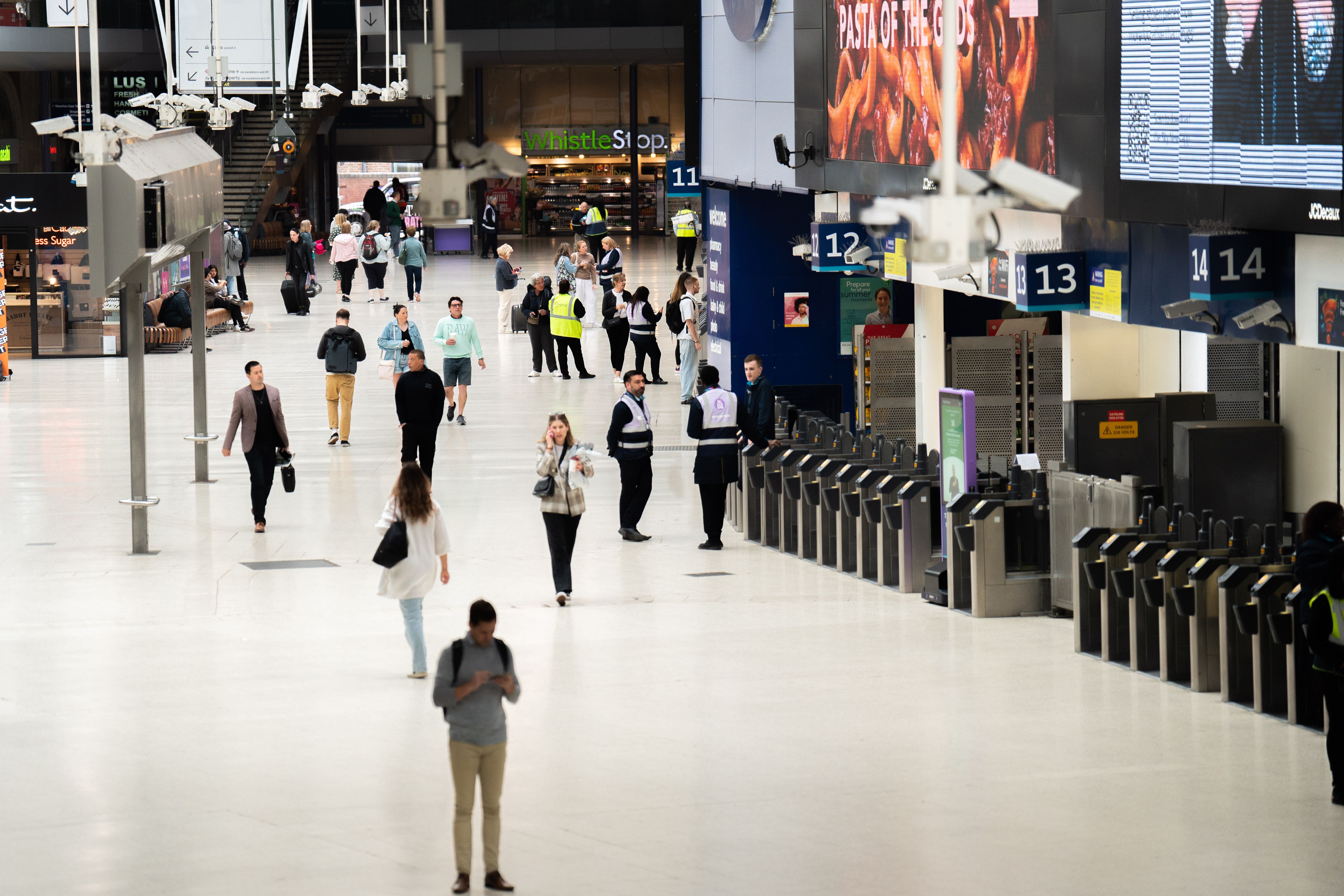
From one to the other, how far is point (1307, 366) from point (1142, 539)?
6.89 feet

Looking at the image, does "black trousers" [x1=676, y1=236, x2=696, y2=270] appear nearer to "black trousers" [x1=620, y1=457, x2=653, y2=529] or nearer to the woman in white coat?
"black trousers" [x1=620, y1=457, x2=653, y2=529]

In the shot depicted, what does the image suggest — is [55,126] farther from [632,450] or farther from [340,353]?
[632,450]

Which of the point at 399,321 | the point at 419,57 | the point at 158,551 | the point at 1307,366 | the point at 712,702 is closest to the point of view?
the point at 419,57

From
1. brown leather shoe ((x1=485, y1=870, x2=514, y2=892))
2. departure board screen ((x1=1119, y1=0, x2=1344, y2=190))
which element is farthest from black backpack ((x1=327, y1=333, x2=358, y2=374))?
brown leather shoe ((x1=485, y1=870, x2=514, y2=892))

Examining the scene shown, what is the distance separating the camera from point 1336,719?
30.2 ft

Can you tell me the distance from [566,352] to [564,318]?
101 cm

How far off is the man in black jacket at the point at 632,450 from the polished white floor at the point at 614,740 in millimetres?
264

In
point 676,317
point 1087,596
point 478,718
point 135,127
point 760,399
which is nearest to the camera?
point 478,718

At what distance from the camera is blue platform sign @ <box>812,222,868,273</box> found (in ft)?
57.4

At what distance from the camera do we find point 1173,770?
976cm

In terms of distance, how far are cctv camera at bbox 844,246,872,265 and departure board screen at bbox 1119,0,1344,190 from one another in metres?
5.64

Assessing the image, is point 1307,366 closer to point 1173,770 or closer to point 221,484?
point 1173,770

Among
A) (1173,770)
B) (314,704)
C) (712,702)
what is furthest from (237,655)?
(1173,770)

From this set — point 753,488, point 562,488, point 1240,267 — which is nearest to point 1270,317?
point 1240,267
